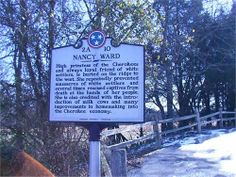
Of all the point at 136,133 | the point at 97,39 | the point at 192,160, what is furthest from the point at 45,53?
the point at 136,133

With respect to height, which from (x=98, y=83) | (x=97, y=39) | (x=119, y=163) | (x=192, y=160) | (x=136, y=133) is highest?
(x=97, y=39)

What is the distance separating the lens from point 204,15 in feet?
85.1

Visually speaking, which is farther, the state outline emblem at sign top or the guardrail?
the guardrail

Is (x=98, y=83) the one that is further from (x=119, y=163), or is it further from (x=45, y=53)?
(x=45, y=53)

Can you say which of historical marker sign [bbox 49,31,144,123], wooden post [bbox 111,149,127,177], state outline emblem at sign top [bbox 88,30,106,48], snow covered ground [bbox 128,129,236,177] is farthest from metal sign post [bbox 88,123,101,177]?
snow covered ground [bbox 128,129,236,177]

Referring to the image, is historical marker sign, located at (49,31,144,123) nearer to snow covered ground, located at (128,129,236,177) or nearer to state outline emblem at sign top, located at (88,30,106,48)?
state outline emblem at sign top, located at (88,30,106,48)

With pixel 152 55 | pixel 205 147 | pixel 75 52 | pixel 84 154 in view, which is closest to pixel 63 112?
pixel 75 52

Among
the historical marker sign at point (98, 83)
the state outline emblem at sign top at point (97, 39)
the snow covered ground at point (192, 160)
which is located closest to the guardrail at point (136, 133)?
Answer: the snow covered ground at point (192, 160)

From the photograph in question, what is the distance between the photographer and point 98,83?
21.4 feet

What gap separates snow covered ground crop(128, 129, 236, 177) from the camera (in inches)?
437

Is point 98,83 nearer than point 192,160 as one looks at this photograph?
Yes

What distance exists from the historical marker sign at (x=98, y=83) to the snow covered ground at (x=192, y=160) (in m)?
4.71

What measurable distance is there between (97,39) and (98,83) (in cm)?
62

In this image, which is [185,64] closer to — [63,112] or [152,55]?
[152,55]
